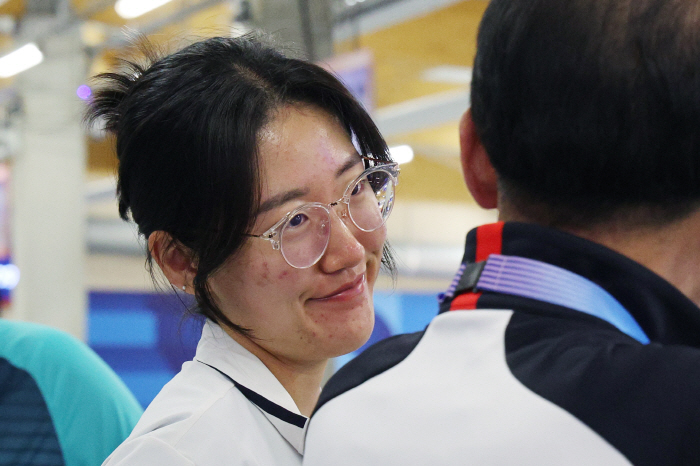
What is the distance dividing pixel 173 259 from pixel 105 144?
243cm

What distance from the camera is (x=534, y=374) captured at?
0.63m

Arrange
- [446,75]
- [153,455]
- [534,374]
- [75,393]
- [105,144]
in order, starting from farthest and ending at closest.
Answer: [446,75]
[105,144]
[75,393]
[153,455]
[534,374]

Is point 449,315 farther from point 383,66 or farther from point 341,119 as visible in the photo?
point 383,66

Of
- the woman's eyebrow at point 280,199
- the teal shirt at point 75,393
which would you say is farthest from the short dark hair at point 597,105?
the teal shirt at point 75,393

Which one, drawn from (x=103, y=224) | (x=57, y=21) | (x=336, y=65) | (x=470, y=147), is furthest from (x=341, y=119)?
(x=103, y=224)

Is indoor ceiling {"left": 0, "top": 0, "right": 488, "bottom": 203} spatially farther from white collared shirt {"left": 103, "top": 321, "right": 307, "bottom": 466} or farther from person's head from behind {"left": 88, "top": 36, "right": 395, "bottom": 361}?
white collared shirt {"left": 103, "top": 321, "right": 307, "bottom": 466}

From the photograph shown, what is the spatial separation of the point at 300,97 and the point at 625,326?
0.81 meters

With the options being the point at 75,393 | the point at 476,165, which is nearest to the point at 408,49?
the point at 75,393

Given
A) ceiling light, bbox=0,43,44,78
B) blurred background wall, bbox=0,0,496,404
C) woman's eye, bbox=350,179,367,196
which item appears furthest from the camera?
ceiling light, bbox=0,43,44,78

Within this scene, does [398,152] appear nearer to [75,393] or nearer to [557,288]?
[75,393]

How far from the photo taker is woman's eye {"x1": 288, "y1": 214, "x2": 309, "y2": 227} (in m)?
1.26

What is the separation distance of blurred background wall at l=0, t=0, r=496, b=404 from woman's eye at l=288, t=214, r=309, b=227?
1491 mm

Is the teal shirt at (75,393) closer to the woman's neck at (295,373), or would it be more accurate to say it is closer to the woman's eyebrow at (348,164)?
the woman's neck at (295,373)

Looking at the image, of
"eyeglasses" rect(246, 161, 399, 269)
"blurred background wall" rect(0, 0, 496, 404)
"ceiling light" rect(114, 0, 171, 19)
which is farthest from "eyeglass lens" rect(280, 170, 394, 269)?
"ceiling light" rect(114, 0, 171, 19)
